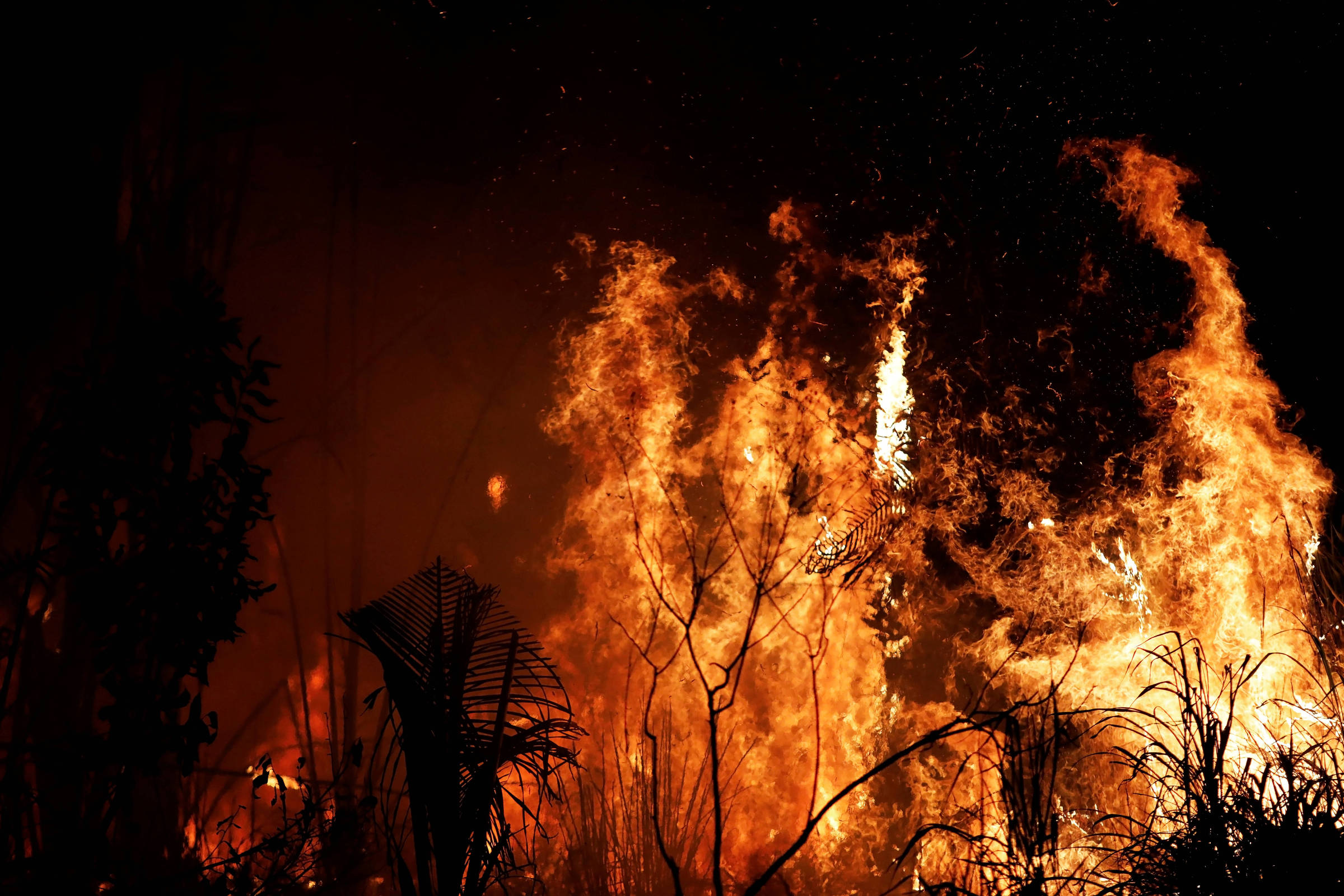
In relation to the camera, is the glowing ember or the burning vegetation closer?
the burning vegetation

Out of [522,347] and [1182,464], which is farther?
[1182,464]

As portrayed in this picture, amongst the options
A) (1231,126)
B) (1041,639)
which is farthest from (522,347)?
(1231,126)

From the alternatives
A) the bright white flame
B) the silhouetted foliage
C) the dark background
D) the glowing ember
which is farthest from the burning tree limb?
the bright white flame

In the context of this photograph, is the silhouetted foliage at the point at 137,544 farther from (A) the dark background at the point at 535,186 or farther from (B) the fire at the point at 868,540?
(B) the fire at the point at 868,540

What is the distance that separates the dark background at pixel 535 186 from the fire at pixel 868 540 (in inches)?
6.8

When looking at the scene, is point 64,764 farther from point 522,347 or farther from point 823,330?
point 823,330

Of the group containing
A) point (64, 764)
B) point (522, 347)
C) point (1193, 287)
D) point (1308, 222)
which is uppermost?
point (1308, 222)

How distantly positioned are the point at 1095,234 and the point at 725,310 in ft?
6.05

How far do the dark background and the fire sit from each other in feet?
0.56

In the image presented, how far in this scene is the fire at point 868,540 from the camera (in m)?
3.46

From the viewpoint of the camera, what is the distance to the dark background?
308cm

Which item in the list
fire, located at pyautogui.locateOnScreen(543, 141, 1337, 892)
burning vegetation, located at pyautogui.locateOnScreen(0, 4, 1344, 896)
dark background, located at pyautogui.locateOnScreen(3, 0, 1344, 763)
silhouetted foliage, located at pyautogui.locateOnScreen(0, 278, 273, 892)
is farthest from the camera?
fire, located at pyautogui.locateOnScreen(543, 141, 1337, 892)

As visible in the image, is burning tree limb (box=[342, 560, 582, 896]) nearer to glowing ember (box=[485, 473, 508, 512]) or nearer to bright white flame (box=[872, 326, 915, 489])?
glowing ember (box=[485, 473, 508, 512])

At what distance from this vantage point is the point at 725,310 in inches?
144
